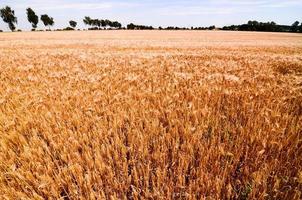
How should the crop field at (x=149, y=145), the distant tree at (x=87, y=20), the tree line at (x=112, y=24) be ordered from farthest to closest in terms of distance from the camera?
the distant tree at (x=87, y=20) < the tree line at (x=112, y=24) < the crop field at (x=149, y=145)

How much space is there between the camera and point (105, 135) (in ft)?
8.20

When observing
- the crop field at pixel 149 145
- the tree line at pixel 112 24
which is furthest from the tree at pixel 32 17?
the crop field at pixel 149 145

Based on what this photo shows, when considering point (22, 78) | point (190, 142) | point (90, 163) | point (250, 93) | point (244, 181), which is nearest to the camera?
point (244, 181)

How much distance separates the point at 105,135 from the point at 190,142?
0.76 metres

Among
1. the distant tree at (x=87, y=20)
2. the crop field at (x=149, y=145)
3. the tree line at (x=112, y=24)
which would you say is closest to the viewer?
the crop field at (x=149, y=145)

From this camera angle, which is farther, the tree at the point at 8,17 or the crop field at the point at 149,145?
the tree at the point at 8,17

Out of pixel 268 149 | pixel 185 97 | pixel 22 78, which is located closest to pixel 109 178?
pixel 268 149

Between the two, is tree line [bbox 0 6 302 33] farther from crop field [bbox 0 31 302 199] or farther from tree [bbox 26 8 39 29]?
crop field [bbox 0 31 302 199]

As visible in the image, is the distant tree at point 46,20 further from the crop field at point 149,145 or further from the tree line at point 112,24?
the crop field at point 149,145

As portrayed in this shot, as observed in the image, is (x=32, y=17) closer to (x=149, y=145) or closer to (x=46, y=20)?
(x=46, y=20)

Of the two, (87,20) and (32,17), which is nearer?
(32,17)

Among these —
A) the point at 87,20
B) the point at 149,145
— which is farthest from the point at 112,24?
the point at 149,145

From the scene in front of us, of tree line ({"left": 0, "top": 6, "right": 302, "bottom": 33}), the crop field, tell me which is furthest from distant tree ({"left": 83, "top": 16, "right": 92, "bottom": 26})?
the crop field

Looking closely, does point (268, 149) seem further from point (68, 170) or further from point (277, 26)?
point (277, 26)
